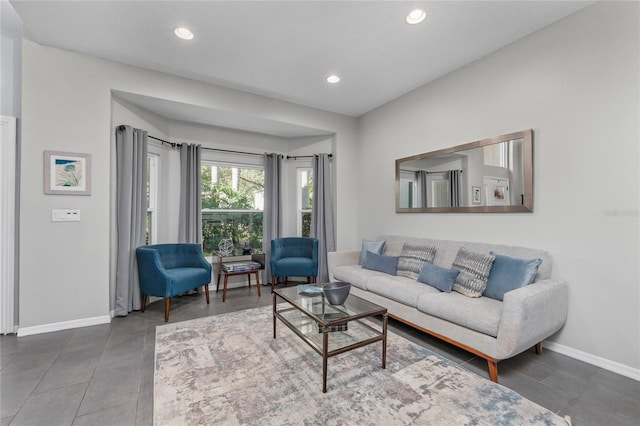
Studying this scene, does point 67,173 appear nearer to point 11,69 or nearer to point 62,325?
point 11,69

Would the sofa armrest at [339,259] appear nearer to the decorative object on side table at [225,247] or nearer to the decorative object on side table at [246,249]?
the decorative object on side table at [246,249]

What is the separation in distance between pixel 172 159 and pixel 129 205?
3.85 feet

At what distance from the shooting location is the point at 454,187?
10.7 feet

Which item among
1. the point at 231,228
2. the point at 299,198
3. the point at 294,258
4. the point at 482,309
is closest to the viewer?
the point at 482,309

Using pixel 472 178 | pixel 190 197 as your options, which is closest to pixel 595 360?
pixel 472 178

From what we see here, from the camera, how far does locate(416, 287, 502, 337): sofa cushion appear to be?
2.03 meters

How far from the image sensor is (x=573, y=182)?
232 cm

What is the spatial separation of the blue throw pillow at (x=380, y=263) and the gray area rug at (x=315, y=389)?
3.17 ft

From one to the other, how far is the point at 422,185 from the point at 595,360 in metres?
2.28

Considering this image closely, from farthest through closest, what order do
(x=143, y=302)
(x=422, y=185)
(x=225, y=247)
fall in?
(x=225, y=247) → (x=422, y=185) → (x=143, y=302)

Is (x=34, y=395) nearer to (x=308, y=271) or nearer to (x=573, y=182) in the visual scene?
(x=308, y=271)

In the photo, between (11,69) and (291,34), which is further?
(11,69)

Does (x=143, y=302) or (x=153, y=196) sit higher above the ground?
(x=153, y=196)

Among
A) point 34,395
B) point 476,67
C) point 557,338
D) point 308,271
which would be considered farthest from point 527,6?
point 34,395
